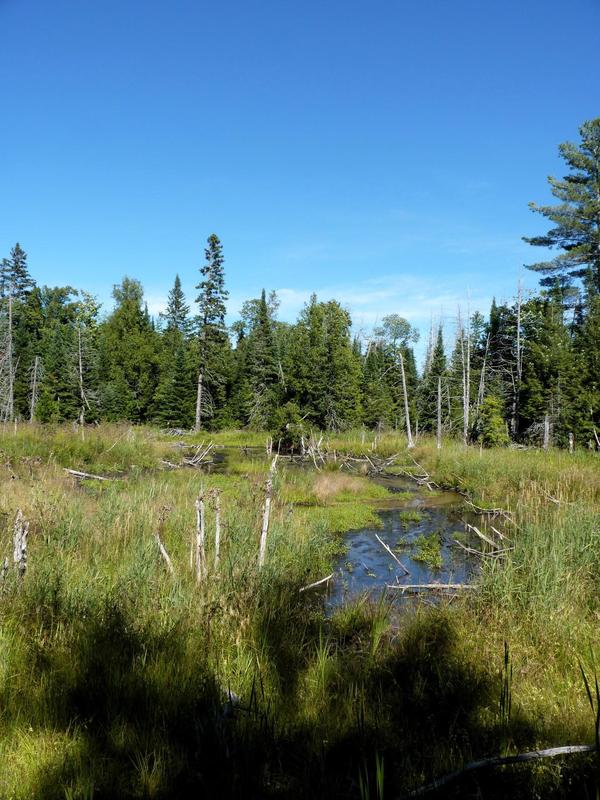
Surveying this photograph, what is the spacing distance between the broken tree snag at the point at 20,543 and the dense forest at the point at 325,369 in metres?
26.7

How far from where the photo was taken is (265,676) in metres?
3.87

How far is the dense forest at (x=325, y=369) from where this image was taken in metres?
29.7

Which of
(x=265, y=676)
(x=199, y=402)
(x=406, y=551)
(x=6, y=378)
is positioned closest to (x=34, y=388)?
(x=6, y=378)

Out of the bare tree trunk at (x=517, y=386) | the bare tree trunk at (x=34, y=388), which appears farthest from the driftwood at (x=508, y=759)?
the bare tree trunk at (x=34, y=388)

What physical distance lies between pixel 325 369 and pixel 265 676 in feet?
109

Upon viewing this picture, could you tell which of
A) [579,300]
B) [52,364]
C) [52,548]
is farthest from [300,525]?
[52,364]

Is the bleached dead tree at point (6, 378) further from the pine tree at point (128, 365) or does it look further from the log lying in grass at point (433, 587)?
the log lying in grass at point (433, 587)

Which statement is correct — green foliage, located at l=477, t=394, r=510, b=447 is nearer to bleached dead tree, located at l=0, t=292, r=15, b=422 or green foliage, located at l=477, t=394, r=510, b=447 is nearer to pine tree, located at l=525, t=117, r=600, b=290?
pine tree, located at l=525, t=117, r=600, b=290

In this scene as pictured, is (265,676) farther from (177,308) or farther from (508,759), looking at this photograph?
(177,308)

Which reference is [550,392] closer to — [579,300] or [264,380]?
[579,300]

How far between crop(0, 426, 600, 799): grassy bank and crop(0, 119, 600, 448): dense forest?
23556 millimetres

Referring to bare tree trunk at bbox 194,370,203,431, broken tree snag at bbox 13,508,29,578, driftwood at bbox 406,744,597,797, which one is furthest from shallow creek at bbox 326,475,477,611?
bare tree trunk at bbox 194,370,203,431

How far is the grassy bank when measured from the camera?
282 cm

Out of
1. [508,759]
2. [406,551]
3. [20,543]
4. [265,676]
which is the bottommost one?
[406,551]
